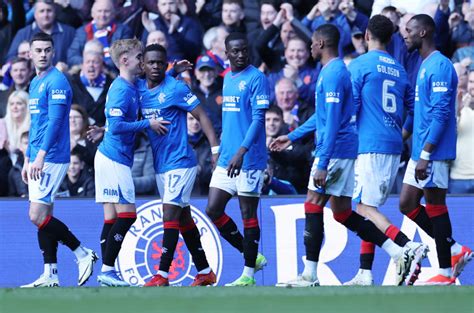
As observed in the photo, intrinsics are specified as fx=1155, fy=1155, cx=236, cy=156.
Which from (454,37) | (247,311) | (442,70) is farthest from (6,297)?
(454,37)

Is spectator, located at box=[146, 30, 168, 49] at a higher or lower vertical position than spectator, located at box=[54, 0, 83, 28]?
lower

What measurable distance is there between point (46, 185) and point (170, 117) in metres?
1.29

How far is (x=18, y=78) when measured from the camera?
13.5m

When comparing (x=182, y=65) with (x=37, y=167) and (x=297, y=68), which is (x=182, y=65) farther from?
(x=297, y=68)

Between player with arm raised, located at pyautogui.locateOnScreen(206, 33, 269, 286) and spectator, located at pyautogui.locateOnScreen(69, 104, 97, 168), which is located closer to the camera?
player with arm raised, located at pyautogui.locateOnScreen(206, 33, 269, 286)

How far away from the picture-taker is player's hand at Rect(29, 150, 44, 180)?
9.95 m

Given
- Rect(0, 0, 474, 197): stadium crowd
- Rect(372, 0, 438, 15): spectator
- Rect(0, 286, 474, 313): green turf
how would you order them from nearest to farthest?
Rect(0, 286, 474, 313): green turf
Rect(0, 0, 474, 197): stadium crowd
Rect(372, 0, 438, 15): spectator

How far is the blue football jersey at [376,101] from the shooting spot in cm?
950

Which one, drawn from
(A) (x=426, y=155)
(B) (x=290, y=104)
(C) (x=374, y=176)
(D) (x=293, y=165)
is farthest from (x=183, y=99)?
(B) (x=290, y=104)

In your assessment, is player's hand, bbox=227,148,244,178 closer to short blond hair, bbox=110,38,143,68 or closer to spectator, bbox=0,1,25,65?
short blond hair, bbox=110,38,143,68

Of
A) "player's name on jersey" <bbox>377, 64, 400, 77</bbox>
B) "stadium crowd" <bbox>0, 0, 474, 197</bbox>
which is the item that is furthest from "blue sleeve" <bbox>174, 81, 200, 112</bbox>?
"stadium crowd" <bbox>0, 0, 474, 197</bbox>

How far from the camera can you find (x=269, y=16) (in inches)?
524

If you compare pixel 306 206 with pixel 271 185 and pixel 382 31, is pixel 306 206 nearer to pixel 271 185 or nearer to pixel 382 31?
pixel 382 31

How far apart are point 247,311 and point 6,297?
195 cm
